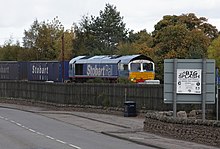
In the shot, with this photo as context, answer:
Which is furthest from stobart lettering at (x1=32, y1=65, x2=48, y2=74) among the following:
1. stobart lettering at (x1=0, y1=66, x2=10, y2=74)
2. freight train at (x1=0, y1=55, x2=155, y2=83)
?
stobart lettering at (x1=0, y1=66, x2=10, y2=74)

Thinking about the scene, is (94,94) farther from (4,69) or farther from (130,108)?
(4,69)

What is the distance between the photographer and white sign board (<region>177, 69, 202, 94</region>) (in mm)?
27141

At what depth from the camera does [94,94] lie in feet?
159

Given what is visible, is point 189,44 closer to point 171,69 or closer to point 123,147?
point 171,69

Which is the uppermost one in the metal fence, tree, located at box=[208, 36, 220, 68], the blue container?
tree, located at box=[208, 36, 220, 68]

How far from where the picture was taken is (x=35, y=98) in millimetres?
58781

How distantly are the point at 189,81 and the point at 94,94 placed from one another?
2171 cm

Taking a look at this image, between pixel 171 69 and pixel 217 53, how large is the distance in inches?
1885

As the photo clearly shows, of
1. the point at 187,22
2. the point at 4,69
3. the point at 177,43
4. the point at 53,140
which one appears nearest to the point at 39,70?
the point at 4,69

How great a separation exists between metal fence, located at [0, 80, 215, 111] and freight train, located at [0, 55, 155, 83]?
5.56 m

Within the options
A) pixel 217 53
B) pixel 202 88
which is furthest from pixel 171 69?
pixel 217 53

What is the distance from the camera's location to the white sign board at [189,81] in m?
27.1

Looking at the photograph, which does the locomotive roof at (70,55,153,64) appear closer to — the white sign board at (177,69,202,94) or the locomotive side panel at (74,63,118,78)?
the locomotive side panel at (74,63,118,78)

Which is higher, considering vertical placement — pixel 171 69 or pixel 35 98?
pixel 171 69
